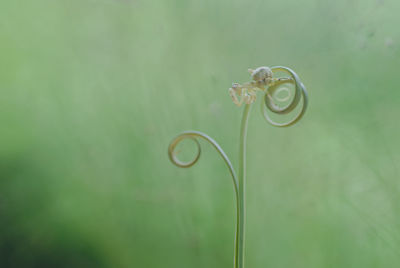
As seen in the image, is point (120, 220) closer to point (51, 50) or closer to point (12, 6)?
point (51, 50)

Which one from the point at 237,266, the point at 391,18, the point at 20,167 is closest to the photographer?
the point at 237,266

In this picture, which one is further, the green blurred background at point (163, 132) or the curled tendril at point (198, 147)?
the green blurred background at point (163, 132)

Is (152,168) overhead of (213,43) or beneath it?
beneath

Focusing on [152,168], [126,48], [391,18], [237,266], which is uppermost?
[126,48]

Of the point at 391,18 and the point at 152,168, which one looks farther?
the point at 152,168

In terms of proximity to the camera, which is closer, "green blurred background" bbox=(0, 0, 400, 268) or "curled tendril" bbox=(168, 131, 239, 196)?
"curled tendril" bbox=(168, 131, 239, 196)

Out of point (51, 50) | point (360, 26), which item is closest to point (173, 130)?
point (51, 50)

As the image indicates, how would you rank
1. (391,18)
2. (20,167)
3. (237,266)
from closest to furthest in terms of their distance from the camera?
1. (237,266)
2. (391,18)
3. (20,167)

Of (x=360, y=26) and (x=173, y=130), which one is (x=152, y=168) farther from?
(x=360, y=26)
